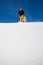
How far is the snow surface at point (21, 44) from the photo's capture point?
0.87m

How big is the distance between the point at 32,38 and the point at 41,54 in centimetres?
13

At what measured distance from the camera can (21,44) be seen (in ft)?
2.93

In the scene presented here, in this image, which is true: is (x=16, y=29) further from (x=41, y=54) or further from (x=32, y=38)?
(x=41, y=54)

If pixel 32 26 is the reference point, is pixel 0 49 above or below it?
below

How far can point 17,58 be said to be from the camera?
88 cm

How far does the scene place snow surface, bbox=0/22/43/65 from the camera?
0.87 meters

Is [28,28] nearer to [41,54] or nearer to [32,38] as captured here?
[32,38]

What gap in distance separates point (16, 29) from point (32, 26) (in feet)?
0.41

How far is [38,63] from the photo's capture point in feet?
2.83

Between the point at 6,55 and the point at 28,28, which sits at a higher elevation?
the point at 28,28

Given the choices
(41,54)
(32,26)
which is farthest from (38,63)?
(32,26)

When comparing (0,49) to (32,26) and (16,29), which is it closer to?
(16,29)

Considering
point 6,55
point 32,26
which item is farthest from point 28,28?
point 6,55

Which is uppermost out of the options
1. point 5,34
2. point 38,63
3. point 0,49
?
point 5,34
